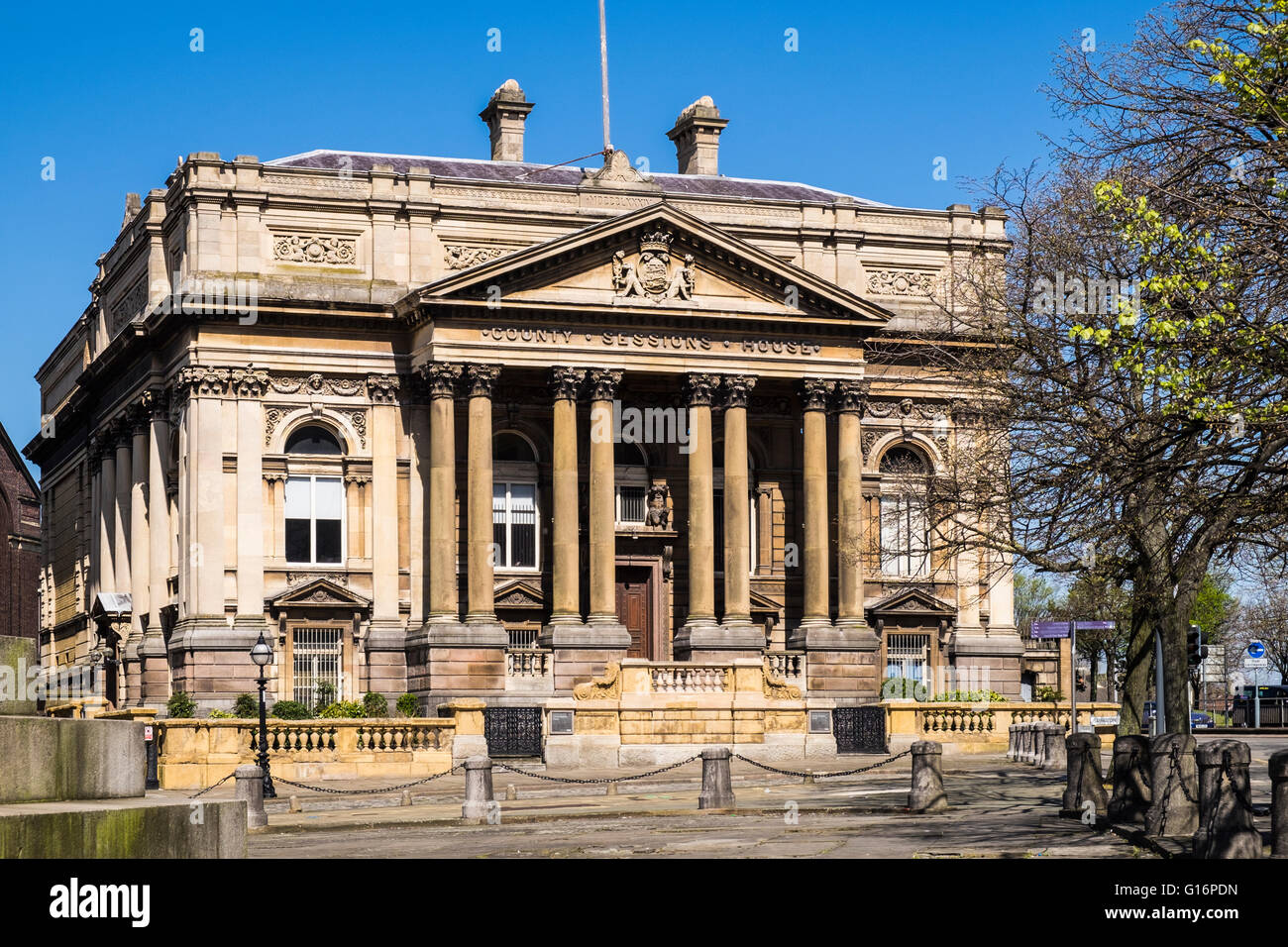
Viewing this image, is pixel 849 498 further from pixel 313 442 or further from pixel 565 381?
pixel 313 442

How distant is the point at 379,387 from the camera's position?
56.3 meters

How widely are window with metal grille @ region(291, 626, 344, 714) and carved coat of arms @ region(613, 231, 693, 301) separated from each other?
41.8 ft

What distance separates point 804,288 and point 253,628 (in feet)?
59.6

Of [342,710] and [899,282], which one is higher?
[899,282]

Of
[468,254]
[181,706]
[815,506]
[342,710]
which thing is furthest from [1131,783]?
[468,254]

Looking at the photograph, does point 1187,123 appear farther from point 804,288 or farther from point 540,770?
point 804,288

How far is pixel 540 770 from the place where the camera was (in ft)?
151

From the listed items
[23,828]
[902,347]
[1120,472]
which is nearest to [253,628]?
[902,347]

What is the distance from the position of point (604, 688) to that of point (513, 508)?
34.6 ft

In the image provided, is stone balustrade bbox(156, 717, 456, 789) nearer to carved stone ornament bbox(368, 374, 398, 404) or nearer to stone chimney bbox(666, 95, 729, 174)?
carved stone ornament bbox(368, 374, 398, 404)

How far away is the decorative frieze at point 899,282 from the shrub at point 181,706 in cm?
2398

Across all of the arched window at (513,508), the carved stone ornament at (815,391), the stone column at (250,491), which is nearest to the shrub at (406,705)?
the stone column at (250,491)

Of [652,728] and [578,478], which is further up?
[578,478]

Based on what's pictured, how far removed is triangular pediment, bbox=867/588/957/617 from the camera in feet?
196
